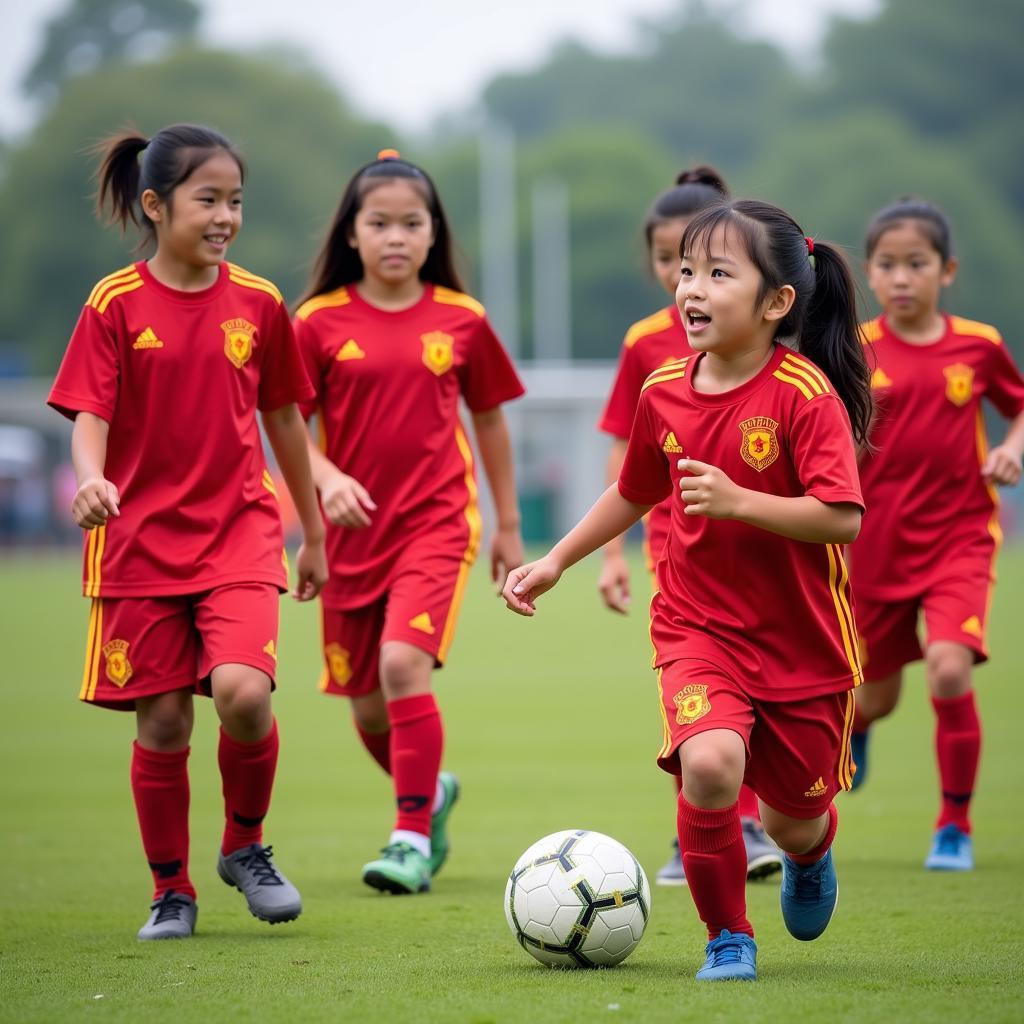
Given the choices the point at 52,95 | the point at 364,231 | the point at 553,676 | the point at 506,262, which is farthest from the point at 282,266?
the point at 364,231

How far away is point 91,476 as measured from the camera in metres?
5.07

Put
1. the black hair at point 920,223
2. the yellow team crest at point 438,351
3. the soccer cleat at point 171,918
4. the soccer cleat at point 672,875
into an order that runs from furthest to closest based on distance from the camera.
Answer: the black hair at point 920,223 < the yellow team crest at point 438,351 < the soccer cleat at point 672,875 < the soccer cleat at point 171,918

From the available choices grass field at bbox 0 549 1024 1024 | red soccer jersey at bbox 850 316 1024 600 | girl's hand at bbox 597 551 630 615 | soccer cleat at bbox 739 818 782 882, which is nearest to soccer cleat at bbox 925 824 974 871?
grass field at bbox 0 549 1024 1024

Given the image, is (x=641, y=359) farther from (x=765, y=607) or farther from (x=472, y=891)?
(x=765, y=607)

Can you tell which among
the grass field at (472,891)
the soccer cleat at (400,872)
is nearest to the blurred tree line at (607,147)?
the grass field at (472,891)

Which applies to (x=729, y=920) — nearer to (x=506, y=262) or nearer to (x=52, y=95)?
(x=506, y=262)

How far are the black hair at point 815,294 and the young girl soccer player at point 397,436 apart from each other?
7.07 feet

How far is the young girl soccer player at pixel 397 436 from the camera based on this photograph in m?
6.68

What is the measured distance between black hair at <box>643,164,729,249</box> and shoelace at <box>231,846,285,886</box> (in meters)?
2.88

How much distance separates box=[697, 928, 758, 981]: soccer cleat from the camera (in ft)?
14.9

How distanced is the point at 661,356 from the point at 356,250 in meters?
1.27

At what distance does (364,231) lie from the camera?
694 centimetres

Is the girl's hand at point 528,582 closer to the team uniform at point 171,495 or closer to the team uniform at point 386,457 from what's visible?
the team uniform at point 171,495

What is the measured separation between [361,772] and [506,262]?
52313 millimetres
